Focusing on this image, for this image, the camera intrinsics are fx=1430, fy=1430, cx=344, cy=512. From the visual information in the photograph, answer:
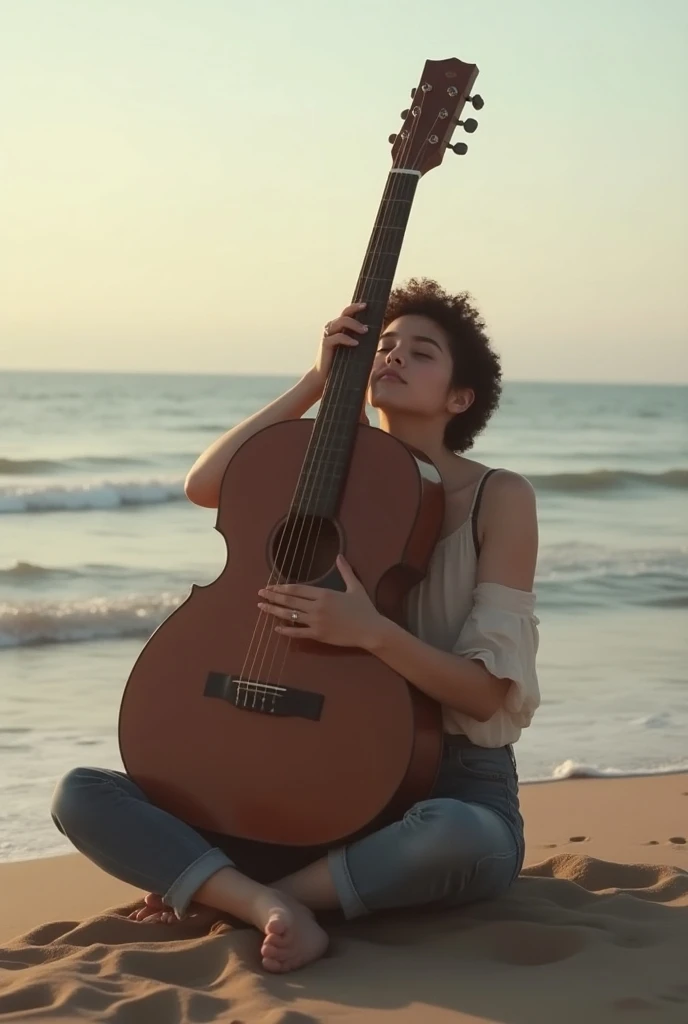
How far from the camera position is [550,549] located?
10.6 metres

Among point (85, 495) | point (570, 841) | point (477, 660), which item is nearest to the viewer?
point (477, 660)

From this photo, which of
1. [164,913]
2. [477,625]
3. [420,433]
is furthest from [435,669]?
[164,913]

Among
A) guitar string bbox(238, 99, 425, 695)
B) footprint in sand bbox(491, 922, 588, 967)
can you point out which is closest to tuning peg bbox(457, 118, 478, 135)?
guitar string bbox(238, 99, 425, 695)

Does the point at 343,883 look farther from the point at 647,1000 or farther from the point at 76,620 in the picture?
the point at 76,620

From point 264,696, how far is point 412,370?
783mm

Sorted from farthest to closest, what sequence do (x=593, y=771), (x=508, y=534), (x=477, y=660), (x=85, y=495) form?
1. (x=85, y=495)
2. (x=593, y=771)
3. (x=508, y=534)
4. (x=477, y=660)

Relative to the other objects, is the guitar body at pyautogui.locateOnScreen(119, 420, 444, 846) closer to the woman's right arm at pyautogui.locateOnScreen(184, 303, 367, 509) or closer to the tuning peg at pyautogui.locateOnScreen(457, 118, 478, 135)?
the woman's right arm at pyautogui.locateOnScreen(184, 303, 367, 509)

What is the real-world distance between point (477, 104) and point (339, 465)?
2.91 ft

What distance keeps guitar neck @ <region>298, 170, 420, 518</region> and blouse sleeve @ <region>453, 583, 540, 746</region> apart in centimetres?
35

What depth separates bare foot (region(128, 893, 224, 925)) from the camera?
2.78 meters

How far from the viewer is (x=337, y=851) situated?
2.67m

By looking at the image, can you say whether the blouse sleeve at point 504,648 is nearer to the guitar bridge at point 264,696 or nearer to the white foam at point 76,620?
the guitar bridge at point 264,696

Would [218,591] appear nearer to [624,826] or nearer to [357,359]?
[357,359]

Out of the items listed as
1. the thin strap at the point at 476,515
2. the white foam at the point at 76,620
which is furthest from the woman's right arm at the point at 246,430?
the white foam at the point at 76,620
